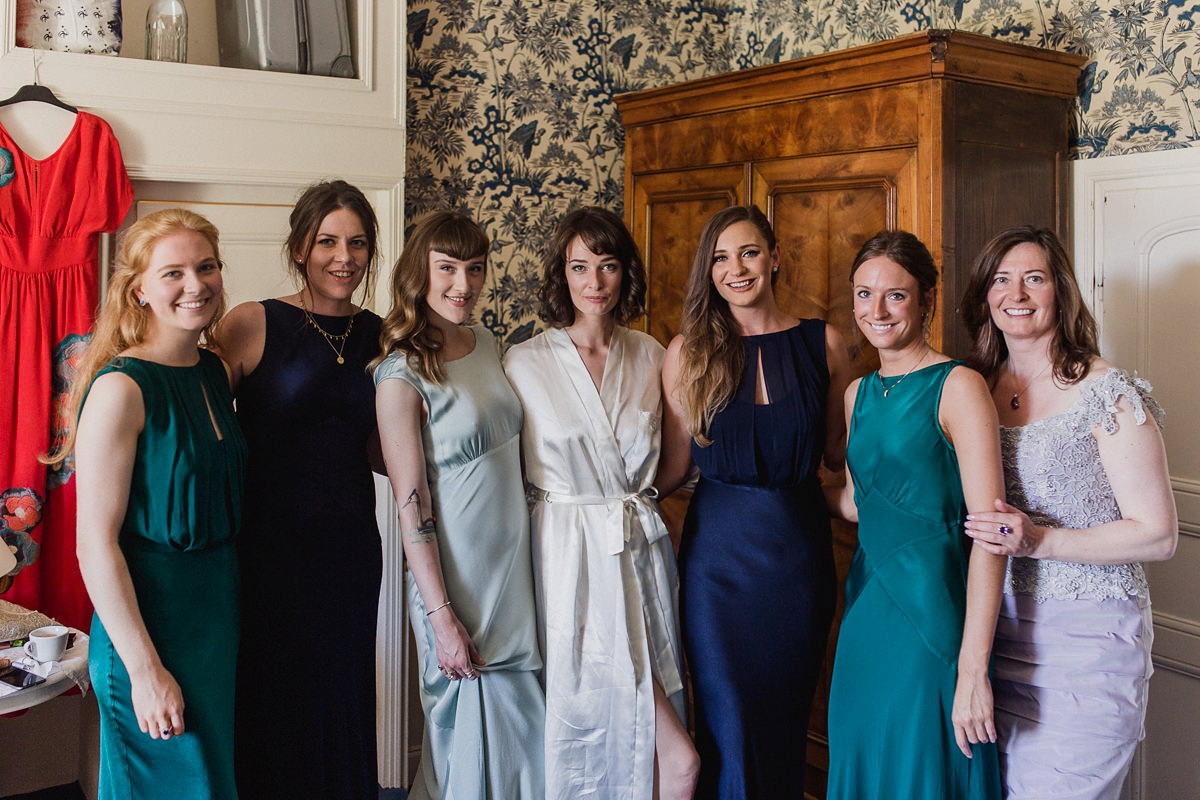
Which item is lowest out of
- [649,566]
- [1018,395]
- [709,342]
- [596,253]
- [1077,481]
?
[649,566]

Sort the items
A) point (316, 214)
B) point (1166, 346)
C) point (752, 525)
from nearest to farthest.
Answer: point (316, 214) < point (752, 525) < point (1166, 346)

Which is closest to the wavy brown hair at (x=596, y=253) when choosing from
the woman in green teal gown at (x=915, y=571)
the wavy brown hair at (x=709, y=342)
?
the wavy brown hair at (x=709, y=342)

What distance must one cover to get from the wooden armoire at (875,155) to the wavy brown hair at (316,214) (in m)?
1.34

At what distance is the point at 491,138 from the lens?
3408 millimetres

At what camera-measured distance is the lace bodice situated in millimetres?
1894

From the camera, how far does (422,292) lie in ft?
7.17

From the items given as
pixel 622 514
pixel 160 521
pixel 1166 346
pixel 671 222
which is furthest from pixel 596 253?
pixel 1166 346

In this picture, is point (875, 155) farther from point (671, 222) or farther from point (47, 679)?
point (47, 679)

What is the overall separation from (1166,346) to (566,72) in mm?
2050

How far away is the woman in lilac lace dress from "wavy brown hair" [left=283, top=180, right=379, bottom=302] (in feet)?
4.22

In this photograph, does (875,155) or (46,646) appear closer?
(46,646)

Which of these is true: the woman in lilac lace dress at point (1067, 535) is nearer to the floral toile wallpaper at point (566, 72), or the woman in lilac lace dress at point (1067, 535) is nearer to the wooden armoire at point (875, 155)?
the wooden armoire at point (875, 155)

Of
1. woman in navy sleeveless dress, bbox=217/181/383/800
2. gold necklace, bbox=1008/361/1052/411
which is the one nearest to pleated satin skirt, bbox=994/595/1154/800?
gold necklace, bbox=1008/361/1052/411

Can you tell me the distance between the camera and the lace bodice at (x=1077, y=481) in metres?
1.89
